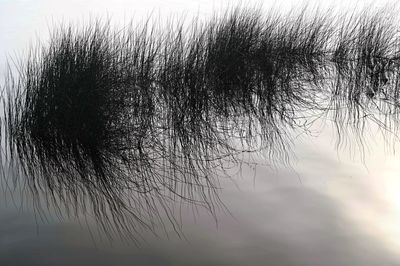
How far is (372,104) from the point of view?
4535 millimetres

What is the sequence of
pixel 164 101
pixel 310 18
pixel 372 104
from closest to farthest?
1. pixel 164 101
2. pixel 372 104
3. pixel 310 18

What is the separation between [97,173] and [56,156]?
15.5 inches

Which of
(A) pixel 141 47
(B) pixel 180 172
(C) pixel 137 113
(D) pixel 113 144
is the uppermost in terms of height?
(A) pixel 141 47

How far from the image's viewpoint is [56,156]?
3.72 meters

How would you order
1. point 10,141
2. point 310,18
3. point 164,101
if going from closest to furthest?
point 10,141 → point 164,101 → point 310,18

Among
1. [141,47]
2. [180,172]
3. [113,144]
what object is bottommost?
[180,172]

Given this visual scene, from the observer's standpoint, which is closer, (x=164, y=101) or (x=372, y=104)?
(x=164, y=101)

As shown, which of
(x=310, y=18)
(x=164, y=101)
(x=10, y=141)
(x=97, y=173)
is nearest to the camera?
(x=97, y=173)

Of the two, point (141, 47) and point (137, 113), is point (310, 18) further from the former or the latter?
point (137, 113)

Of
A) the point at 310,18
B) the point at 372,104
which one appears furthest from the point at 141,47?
the point at 372,104

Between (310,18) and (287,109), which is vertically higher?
(310,18)

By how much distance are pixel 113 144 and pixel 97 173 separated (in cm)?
28

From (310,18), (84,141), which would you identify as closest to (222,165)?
(84,141)

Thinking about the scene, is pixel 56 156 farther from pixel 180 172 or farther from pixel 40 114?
pixel 180 172
